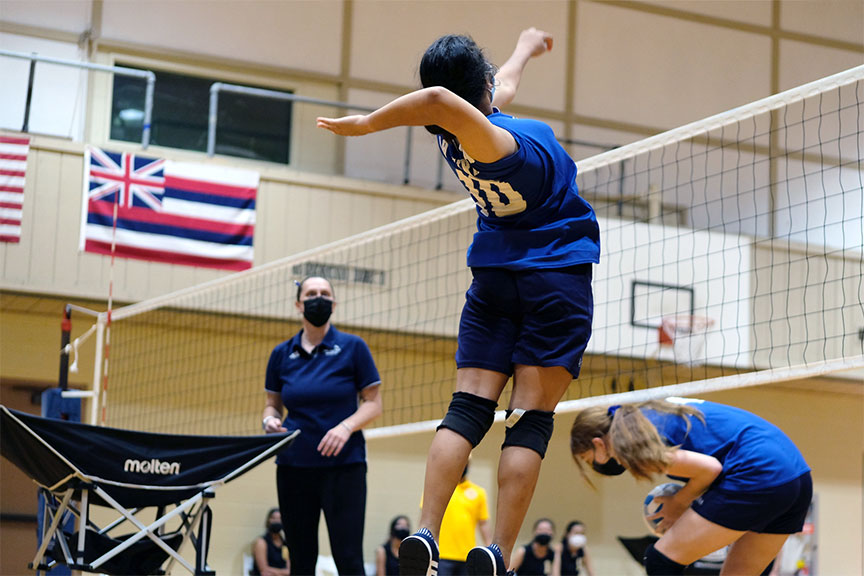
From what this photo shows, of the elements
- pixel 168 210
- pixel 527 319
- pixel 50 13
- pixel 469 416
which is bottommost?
pixel 469 416

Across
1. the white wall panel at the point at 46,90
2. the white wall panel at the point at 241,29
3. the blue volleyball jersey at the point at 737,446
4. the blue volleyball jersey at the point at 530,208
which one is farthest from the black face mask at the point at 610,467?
the white wall panel at the point at 241,29

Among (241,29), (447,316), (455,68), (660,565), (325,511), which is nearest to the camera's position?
(455,68)

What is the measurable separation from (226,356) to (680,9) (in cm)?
Result: 790

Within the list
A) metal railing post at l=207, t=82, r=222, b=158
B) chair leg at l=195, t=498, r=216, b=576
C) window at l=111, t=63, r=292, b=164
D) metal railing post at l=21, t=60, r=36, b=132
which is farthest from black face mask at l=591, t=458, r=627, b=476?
window at l=111, t=63, r=292, b=164

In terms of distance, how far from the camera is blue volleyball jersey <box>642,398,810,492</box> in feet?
13.6

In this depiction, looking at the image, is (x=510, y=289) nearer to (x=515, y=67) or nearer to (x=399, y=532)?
(x=515, y=67)

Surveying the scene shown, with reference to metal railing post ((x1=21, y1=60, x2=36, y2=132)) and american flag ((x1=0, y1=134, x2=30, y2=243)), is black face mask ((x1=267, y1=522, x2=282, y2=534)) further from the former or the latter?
metal railing post ((x1=21, y1=60, x2=36, y2=132))

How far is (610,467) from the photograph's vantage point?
4254 mm

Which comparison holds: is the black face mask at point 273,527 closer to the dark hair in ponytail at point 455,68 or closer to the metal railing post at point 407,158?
the metal railing post at point 407,158

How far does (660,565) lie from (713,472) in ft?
1.46

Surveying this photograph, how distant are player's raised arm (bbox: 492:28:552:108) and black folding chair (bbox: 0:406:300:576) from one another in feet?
6.05

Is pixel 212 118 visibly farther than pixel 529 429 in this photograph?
Yes

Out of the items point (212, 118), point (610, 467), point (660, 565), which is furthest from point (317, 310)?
point (212, 118)

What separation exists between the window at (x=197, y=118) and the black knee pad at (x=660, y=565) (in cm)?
840
